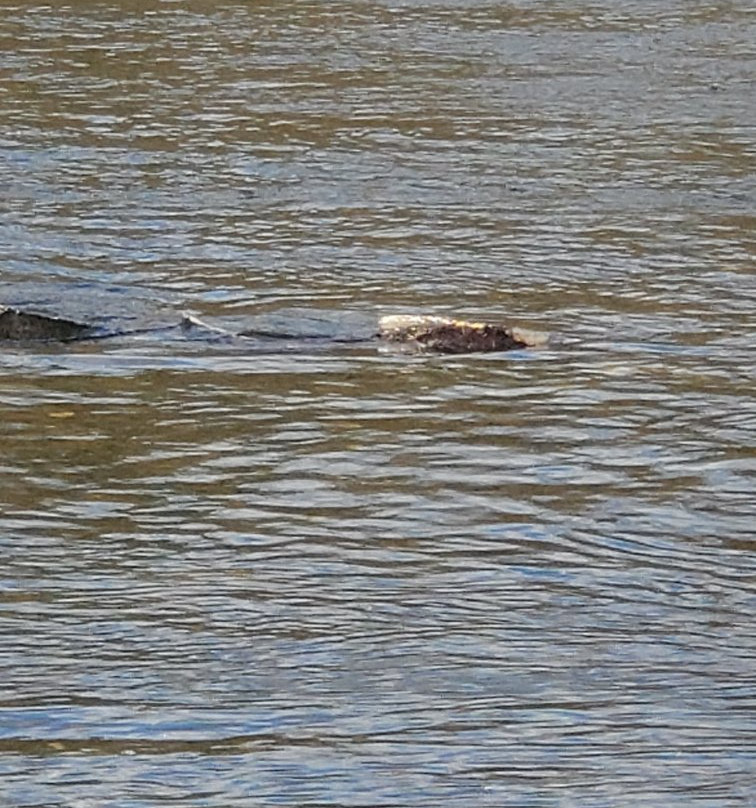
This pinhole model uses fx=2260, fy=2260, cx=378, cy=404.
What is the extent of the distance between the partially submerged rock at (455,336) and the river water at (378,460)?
3.9 inches

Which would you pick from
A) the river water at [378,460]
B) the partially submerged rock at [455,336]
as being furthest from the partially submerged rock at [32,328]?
the partially submerged rock at [455,336]

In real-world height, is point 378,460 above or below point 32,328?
below

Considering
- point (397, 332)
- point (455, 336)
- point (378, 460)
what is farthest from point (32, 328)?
point (378, 460)

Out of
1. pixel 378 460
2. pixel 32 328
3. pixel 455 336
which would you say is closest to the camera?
pixel 378 460

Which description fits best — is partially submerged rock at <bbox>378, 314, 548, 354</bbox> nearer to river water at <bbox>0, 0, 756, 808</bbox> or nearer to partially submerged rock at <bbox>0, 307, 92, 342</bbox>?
river water at <bbox>0, 0, 756, 808</bbox>

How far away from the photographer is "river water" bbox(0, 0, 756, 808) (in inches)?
190

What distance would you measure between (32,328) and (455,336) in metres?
1.53

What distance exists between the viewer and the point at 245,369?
773 cm

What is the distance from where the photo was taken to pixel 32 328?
816 centimetres

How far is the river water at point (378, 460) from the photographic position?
15.8ft

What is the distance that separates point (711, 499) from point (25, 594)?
1.98 metres

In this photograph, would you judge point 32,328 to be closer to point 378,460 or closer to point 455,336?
point 455,336

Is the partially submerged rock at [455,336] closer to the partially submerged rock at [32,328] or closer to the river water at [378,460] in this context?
the river water at [378,460]

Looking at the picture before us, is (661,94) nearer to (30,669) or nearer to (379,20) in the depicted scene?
(379,20)
